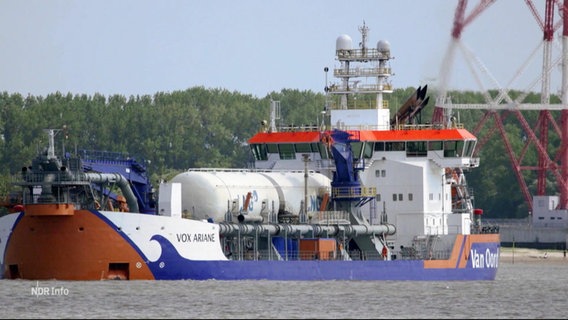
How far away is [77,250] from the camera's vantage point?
70.9 meters

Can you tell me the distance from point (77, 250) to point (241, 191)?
8.95 metres

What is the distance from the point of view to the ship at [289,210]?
7131cm

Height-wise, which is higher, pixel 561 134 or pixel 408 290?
pixel 561 134

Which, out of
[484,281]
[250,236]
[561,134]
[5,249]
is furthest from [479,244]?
[561,134]

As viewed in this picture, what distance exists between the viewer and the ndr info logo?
6969 cm

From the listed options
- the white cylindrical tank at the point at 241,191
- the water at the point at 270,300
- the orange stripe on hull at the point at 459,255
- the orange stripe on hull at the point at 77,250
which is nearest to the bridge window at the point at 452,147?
the orange stripe on hull at the point at 459,255

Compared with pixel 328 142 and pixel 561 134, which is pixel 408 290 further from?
pixel 561 134

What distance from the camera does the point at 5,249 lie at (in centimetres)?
7331

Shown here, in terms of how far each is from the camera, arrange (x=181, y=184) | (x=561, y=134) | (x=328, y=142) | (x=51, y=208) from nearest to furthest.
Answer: (x=51, y=208) < (x=181, y=184) < (x=328, y=142) < (x=561, y=134)

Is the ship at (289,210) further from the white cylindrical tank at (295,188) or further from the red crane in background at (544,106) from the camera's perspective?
the red crane in background at (544,106)

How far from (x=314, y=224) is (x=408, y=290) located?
18.3 ft

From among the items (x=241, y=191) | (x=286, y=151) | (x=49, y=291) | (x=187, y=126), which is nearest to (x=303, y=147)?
(x=286, y=151)

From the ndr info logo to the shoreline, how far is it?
63.8 m

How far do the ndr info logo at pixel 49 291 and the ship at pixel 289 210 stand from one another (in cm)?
82
